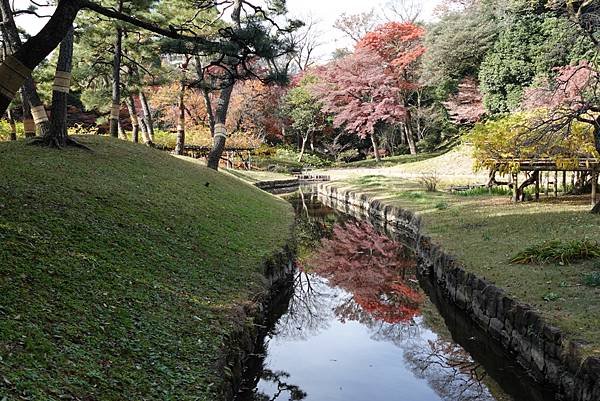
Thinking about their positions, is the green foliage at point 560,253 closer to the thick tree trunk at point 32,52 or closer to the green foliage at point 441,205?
the green foliage at point 441,205

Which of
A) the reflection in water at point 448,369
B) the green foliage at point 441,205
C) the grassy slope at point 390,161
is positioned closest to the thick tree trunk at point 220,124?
the green foliage at point 441,205

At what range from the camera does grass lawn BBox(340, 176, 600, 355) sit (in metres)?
5.87

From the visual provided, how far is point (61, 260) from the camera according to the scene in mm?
5164

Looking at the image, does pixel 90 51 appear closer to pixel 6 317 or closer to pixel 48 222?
pixel 48 222

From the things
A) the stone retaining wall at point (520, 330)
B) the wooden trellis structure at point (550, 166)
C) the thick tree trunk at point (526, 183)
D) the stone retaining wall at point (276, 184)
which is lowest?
the stone retaining wall at point (520, 330)

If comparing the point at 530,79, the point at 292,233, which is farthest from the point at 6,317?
the point at 530,79

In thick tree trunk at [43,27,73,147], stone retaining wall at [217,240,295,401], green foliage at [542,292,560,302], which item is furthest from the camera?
thick tree trunk at [43,27,73,147]

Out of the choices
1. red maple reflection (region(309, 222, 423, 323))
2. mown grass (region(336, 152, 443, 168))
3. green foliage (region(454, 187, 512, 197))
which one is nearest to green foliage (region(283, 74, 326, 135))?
mown grass (region(336, 152, 443, 168))

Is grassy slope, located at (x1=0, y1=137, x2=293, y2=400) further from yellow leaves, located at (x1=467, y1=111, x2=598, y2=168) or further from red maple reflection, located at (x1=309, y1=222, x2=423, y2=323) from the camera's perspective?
yellow leaves, located at (x1=467, y1=111, x2=598, y2=168)

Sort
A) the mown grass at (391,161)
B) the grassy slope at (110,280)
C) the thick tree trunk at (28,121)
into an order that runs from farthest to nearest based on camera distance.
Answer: the mown grass at (391,161) < the thick tree trunk at (28,121) < the grassy slope at (110,280)

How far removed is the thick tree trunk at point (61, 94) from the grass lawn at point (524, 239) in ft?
27.6

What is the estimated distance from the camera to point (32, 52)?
530cm

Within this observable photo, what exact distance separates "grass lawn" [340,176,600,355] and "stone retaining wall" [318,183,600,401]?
0.15 m

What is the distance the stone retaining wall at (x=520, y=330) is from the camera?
4.74 m
